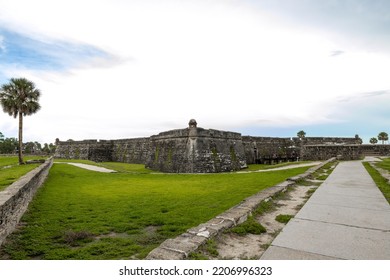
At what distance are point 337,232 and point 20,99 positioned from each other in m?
29.5

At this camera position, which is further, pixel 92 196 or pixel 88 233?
pixel 92 196

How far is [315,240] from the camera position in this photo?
3.43 meters

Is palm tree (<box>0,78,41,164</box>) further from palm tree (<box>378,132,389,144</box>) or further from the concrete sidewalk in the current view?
palm tree (<box>378,132,389,144</box>)

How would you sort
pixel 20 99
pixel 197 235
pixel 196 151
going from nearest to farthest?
1. pixel 197 235
2. pixel 196 151
3. pixel 20 99

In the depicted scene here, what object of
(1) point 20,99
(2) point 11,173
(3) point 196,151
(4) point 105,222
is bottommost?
(4) point 105,222

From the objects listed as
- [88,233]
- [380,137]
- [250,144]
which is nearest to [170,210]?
[88,233]

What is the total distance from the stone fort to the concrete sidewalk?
49.5ft

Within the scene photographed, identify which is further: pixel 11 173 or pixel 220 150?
pixel 220 150

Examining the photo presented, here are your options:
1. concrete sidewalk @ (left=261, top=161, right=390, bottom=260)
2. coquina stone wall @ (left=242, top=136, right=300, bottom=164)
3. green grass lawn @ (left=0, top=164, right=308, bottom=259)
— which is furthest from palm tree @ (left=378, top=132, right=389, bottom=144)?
concrete sidewalk @ (left=261, top=161, right=390, bottom=260)

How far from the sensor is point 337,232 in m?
3.75

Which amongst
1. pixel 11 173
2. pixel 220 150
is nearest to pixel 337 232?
pixel 11 173

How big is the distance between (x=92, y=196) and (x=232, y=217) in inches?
271

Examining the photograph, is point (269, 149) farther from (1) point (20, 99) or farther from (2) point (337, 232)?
(2) point (337, 232)
